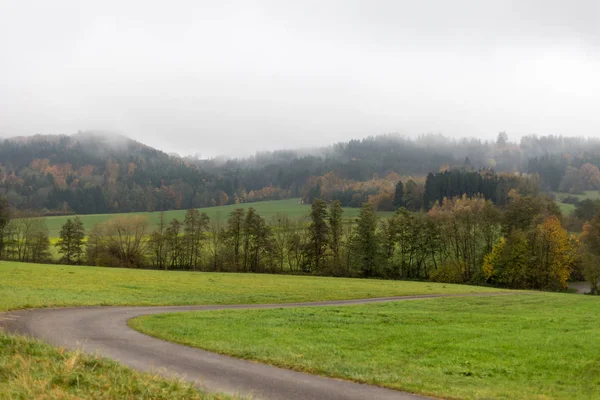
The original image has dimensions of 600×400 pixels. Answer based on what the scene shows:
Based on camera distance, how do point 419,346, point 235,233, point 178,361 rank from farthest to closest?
point 235,233
point 419,346
point 178,361

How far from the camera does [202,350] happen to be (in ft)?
55.0

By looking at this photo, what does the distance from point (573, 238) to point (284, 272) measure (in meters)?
57.9

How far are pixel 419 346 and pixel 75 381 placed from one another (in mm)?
13595

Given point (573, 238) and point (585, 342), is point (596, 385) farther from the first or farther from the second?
point (573, 238)

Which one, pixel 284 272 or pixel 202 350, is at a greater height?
pixel 202 350

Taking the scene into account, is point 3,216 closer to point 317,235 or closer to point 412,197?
point 317,235

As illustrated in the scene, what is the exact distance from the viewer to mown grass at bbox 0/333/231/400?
321 inches

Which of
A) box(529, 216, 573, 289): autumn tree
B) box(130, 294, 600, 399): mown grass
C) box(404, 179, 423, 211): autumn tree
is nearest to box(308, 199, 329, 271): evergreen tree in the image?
box(529, 216, 573, 289): autumn tree

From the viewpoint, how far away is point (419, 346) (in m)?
18.2

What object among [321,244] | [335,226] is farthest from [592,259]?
[321,244]

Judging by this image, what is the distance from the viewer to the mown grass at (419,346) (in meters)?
13.2

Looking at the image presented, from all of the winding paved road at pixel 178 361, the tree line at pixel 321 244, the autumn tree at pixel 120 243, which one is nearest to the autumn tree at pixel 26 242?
the tree line at pixel 321 244

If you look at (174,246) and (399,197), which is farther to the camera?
(399,197)

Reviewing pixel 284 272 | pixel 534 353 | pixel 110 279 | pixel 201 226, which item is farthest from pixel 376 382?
pixel 201 226
